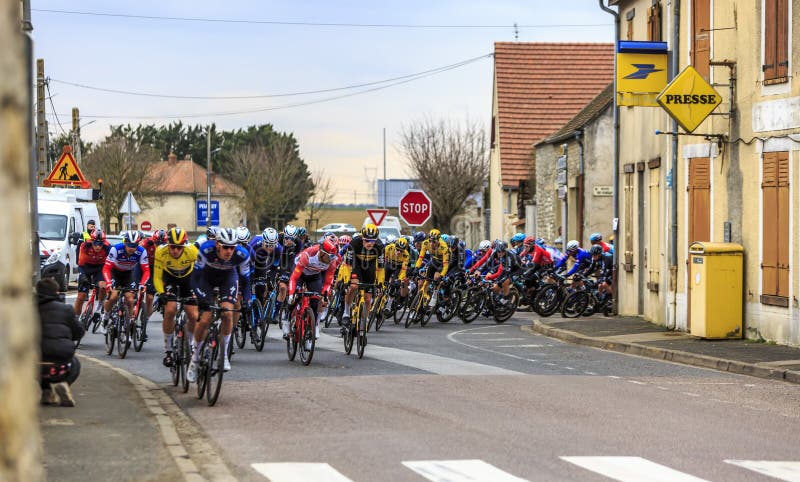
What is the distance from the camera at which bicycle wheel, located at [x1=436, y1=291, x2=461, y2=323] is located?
2712 centimetres

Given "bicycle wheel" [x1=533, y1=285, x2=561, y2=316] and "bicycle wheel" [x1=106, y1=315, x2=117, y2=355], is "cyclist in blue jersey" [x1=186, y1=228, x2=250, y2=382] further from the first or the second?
"bicycle wheel" [x1=533, y1=285, x2=561, y2=316]

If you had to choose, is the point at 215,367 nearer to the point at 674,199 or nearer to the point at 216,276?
the point at 216,276

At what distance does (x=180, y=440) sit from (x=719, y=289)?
1252cm

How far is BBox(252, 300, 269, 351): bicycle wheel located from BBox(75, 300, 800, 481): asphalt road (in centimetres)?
27

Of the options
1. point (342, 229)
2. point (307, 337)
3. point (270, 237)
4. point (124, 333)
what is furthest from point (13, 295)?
point (342, 229)

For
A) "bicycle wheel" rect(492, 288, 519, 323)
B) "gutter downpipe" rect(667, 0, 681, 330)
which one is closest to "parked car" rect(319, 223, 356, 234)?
"bicycle wheel" rect(492, 288, 519, 323)

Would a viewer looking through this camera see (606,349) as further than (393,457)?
Yes

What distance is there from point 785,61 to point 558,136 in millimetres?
21086

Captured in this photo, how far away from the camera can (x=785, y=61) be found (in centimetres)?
1922

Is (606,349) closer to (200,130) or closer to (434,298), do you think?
(434,298)

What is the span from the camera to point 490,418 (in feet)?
37.3

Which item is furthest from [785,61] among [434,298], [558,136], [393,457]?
[558,136]

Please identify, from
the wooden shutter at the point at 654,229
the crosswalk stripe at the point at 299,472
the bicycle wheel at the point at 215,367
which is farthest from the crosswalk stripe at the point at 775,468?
the wooden shutter at the point at 654,229

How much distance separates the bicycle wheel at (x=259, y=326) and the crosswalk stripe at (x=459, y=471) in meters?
10.5
